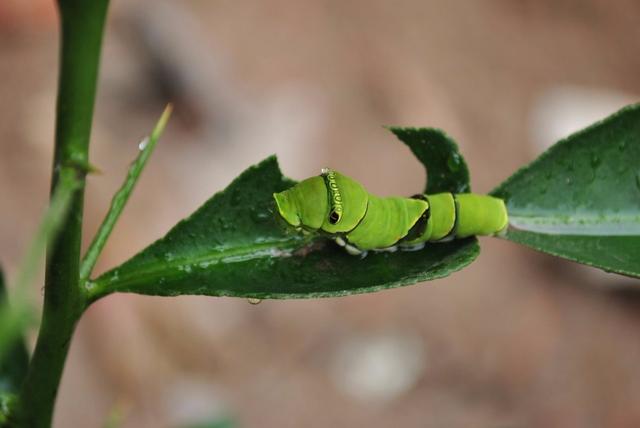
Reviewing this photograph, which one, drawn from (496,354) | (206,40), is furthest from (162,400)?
(206,40)

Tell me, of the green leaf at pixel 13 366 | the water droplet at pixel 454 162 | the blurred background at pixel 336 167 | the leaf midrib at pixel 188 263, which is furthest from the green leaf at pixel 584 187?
the blurred background at pixel 336 167

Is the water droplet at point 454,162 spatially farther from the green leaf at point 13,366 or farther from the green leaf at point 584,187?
the green leaf at point 13,366

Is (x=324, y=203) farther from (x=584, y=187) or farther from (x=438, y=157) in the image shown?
(x=584, y=187)

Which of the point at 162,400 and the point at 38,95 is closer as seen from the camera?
the point at 162,400

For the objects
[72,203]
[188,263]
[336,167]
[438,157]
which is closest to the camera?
[72,203]

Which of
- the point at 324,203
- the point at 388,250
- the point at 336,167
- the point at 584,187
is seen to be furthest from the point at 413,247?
the point at 336,167

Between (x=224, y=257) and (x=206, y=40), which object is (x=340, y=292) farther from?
(x=206, y=40)
